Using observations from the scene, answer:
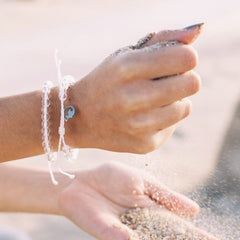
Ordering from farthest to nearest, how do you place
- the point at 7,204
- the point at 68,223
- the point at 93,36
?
the point at 93,36, the point at 68,223, the point at 7,204

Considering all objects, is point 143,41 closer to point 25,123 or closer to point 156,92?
point 156,92

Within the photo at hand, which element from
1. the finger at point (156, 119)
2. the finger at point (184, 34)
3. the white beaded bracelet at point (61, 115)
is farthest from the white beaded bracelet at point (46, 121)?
the finger at point (184, 34)

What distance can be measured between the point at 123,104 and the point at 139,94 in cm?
6

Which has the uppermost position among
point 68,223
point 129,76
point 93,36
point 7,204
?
point 129,76

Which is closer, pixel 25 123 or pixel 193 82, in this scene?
pixel 193 82

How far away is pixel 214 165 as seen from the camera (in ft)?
9.17

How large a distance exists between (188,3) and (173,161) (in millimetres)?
3830

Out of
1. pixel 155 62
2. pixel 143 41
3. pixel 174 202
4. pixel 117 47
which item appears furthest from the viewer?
pixel 117 47

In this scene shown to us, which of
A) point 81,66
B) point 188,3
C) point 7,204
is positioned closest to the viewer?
point 7,204

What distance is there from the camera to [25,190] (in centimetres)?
214

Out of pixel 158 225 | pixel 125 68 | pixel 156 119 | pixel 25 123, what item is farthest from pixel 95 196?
pixel 125 68

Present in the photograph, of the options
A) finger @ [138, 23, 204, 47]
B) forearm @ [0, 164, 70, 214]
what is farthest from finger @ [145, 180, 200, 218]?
finger @ [138, 23, 204, 47]

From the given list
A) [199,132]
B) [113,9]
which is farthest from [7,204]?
[113,9]

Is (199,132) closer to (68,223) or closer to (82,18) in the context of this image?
(68,223)
